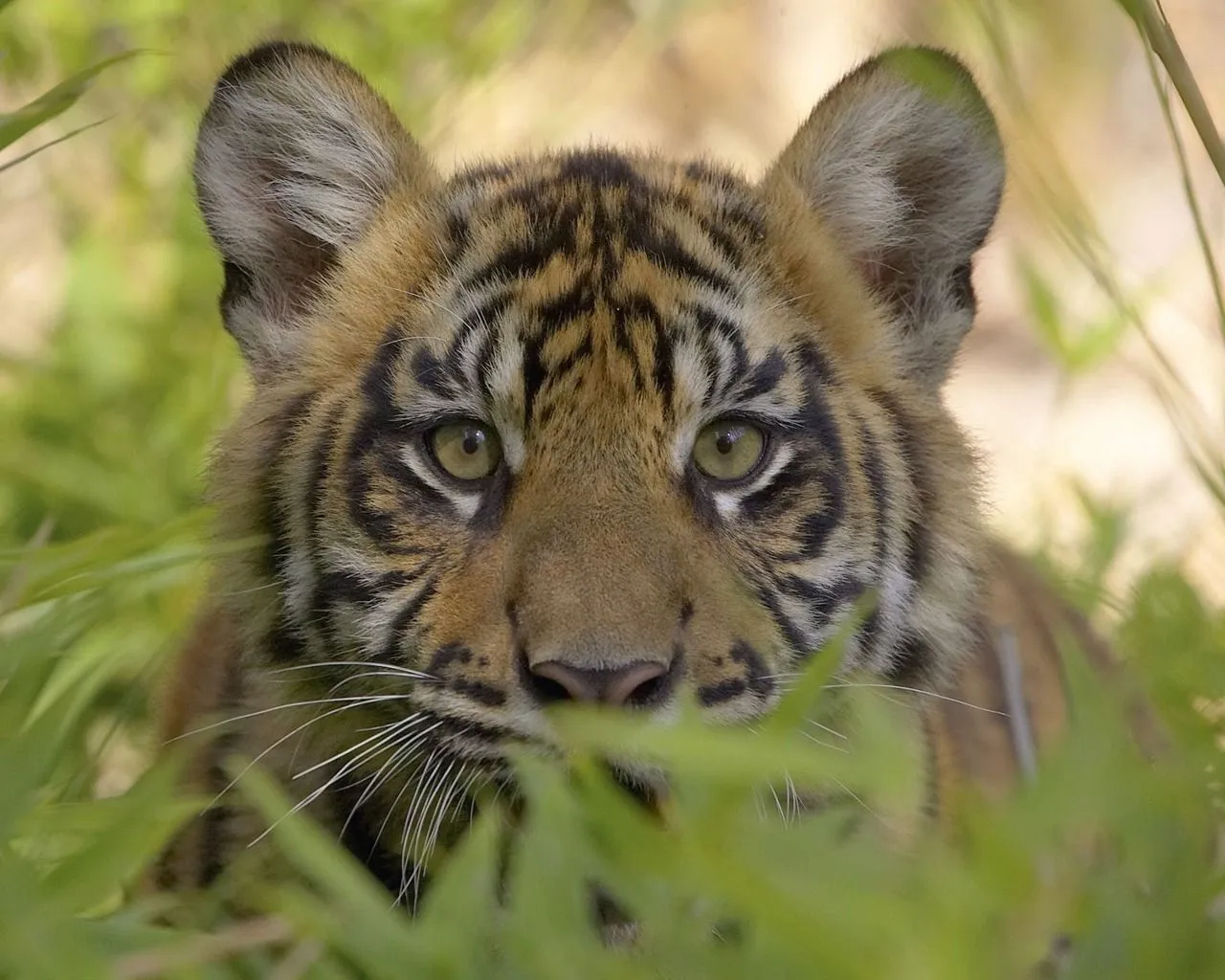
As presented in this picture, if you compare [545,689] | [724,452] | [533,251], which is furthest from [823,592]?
[533,251]

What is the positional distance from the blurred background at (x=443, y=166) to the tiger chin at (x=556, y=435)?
16cm

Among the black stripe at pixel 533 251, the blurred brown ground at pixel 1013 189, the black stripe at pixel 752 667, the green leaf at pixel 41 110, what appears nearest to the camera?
the green leaf at pixel 41 110

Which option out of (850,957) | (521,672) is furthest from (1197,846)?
(521,672)

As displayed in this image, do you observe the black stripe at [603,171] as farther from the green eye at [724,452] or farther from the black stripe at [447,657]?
the black stripe at [447,657]

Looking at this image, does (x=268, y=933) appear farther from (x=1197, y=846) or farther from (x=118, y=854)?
(x=1197, y=846)

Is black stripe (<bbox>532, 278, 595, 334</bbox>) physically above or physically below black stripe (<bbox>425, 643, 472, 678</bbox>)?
above

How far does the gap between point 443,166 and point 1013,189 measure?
1.55 meters

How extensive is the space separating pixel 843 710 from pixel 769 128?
4762mm

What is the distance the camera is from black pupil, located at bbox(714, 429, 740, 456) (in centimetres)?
183

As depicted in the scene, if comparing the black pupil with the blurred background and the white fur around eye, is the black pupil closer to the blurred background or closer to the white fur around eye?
the white fur around eye

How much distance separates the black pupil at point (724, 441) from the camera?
1.83 m

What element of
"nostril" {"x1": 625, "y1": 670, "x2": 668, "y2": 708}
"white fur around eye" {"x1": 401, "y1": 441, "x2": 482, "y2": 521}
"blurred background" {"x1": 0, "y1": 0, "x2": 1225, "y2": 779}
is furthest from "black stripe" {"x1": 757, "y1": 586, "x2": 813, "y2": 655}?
"blurred background" {"x1": 0, "y1": 0, "x2": 1225, "y2": 779}

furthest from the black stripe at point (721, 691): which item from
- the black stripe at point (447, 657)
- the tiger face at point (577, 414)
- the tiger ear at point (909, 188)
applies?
the tiger ear at point (909, 188)

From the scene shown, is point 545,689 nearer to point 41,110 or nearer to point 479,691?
point 479,691
